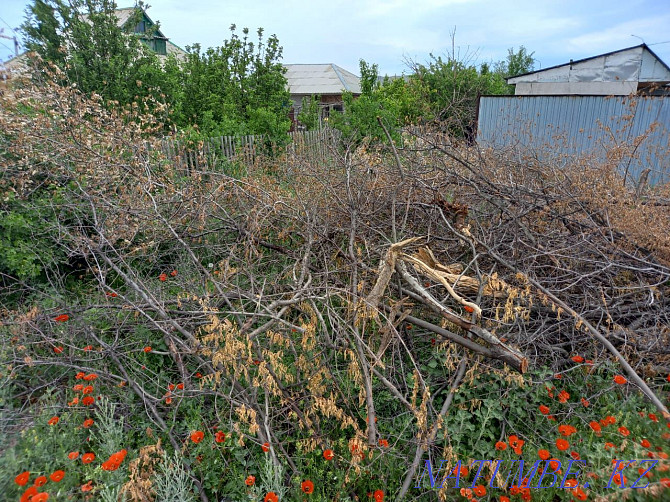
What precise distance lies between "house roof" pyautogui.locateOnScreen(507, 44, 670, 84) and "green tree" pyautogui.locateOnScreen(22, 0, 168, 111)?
13.9 meters

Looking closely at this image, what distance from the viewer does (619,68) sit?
14.1m

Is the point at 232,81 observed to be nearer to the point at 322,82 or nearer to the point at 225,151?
the point at 225,151

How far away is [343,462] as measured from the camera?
236 centimetres

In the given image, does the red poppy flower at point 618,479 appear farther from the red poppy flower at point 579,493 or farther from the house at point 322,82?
the house at point 322,82

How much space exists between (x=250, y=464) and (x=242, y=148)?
6414 mm

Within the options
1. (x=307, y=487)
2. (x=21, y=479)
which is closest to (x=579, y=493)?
(x=307, y=487)

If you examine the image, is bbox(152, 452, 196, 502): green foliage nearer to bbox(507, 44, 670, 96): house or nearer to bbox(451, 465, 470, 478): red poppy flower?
bbox(451, 465, 470, 478): red poppy flower

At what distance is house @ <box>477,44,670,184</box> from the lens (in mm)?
8508

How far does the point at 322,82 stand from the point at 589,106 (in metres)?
18.1

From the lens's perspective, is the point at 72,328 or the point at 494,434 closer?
the point at 494,434

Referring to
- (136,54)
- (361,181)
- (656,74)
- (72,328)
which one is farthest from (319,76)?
(72,328)

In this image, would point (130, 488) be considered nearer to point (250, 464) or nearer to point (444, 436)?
point (250, 464)

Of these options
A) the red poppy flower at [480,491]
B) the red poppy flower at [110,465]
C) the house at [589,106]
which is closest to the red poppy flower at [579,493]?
the red poppy flower at [480,491]

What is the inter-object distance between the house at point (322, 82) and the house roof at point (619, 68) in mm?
11194
